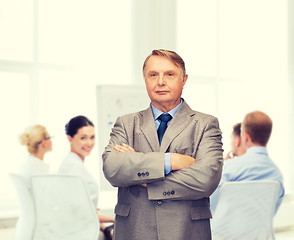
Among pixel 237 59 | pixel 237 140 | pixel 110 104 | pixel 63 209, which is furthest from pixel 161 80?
pixel 237 59

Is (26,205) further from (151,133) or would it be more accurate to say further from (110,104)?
(151,133)

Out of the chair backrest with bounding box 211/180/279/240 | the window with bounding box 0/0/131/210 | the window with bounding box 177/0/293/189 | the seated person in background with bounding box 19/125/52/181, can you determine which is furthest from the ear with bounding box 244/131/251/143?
the window with bounding box 177/0/293/189

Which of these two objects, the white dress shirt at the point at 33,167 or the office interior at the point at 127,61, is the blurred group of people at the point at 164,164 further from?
the office interior at the point at 127,61

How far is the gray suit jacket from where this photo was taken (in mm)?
1562

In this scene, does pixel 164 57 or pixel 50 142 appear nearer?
pixel 164 57

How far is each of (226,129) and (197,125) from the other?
433cm

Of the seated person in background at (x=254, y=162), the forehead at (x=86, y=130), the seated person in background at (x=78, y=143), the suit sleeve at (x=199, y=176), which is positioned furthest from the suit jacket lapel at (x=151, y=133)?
the forehead at (x=86, y=130)

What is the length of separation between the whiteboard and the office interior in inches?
1.8

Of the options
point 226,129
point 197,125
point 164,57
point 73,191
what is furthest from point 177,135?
point 226,129

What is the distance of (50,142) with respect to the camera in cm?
437

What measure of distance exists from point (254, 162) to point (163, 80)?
178 cm

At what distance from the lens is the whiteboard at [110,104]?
13.7 feet

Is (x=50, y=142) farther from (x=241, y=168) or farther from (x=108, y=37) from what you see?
(x=241, y=168)

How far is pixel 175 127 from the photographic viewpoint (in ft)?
5.33
